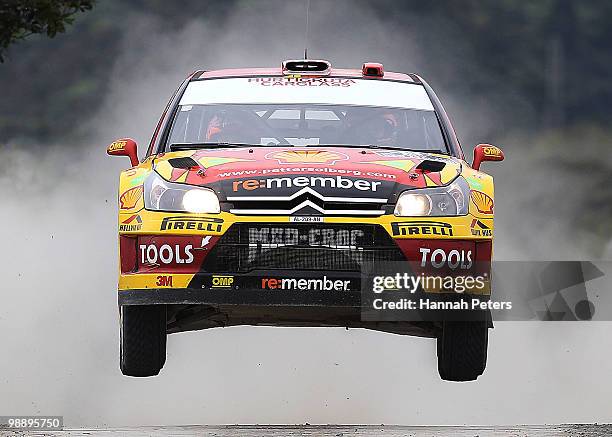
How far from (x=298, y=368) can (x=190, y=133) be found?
4.50 m

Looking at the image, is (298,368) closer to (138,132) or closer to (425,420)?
(425,420)

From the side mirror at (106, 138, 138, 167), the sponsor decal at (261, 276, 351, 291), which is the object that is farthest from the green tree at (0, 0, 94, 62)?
the sponsor decal at (261, 276, 351, 291)

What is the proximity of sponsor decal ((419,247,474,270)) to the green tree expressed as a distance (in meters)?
2.85

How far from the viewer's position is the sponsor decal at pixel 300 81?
8.68 m

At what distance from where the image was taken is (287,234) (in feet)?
23.1

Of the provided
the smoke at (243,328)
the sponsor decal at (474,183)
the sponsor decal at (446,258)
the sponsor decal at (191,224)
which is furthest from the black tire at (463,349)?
the smoke at (243,328)

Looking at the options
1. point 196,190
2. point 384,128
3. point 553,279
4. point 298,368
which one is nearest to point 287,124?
point 384,128

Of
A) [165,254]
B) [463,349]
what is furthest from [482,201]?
[165,254]

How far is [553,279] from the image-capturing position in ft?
50.2

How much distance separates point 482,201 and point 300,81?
1.74 metres

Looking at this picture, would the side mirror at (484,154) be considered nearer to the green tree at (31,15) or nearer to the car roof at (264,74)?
the car roof at (264,74)

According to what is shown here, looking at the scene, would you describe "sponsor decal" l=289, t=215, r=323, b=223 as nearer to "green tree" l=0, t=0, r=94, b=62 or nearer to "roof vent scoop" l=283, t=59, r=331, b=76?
"roof vent scoop" l=283, t=59, r=331, b=76

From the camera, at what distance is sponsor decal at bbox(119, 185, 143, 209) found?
7320 millimetres

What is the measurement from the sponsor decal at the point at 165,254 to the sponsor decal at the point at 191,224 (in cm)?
8
